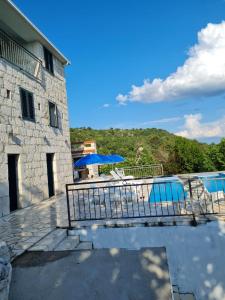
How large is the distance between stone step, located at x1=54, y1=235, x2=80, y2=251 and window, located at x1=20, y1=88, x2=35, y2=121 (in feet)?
20.0

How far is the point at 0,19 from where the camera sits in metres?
10.5

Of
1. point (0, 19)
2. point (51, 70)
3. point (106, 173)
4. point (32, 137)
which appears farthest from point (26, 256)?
point (106, 173)

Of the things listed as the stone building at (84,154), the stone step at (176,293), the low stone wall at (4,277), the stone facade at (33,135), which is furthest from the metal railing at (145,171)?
the low stone wall at (4,277)

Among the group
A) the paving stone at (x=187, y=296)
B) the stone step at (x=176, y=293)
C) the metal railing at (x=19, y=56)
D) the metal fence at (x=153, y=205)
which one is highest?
the metal railing at (x=19, y=56)

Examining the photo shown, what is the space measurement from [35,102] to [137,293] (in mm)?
9714

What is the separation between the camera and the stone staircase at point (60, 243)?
5088 mm

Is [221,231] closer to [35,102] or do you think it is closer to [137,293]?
[137,293]

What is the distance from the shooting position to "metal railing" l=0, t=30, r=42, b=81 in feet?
32.1

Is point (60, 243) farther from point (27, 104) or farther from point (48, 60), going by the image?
point (48, 60)

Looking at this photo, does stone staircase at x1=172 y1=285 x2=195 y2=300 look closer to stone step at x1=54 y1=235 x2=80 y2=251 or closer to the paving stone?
the paving stone

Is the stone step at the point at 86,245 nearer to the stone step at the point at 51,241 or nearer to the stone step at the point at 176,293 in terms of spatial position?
the stone step at the point at 51,241

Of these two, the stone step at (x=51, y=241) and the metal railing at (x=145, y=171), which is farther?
the metal railing at (x=145, y=171)

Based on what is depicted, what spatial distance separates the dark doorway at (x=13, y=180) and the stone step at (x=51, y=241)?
12.7 ft

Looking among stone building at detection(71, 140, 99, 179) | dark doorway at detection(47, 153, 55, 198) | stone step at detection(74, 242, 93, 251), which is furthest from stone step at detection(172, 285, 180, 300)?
stone building at detection(71, 140, 99, 179)
